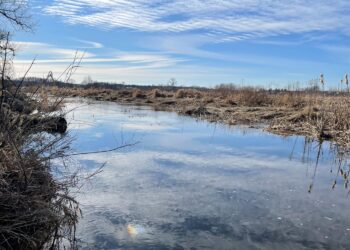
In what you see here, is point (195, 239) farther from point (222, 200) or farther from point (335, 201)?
point (335, 201)

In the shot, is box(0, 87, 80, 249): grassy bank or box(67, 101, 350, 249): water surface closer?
box(0, 87, 80, 249): grassy bank

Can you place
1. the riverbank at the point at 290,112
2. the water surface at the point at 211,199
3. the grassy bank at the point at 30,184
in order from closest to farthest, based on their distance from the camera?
the grassy bank at the point at 30,184
the water surface at the point at 211,199
the riverbank at the point at 290,112

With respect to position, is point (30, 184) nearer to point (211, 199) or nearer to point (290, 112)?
point (211, 199)

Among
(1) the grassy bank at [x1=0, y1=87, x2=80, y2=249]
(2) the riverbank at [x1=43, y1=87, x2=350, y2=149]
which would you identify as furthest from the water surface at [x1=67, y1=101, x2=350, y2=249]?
(2) the riverbank at [x1=43, y1=87, x2=350, y2=149]

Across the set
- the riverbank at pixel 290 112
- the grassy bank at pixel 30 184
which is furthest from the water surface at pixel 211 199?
the riverbank at pixel 290 112

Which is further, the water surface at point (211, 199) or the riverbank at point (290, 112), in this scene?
the riverbank at point (290, 112)

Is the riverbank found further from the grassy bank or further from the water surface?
the water surface

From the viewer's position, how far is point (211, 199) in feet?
21.2

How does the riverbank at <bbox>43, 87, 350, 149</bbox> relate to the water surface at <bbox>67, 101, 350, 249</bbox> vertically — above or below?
above

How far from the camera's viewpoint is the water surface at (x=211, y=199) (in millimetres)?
4969

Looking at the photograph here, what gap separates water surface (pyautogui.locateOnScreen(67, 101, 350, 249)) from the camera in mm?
4969

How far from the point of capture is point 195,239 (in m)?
4.92

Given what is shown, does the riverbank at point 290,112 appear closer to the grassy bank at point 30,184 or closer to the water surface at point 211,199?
the grassy bank at point 30,184

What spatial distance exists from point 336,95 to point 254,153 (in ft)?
18.3
